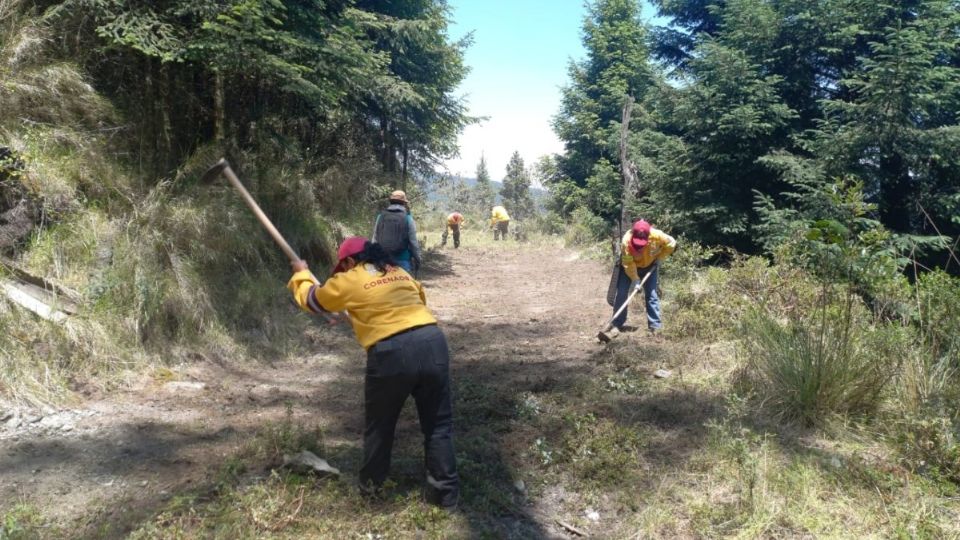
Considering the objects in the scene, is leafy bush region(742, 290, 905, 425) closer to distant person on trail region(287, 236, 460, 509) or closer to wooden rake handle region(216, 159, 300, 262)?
distant person on trail region(287, 236, 460, 509)

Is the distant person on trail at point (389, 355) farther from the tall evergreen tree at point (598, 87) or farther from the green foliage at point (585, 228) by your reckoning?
the tall evergreen tree at point (598, 87)

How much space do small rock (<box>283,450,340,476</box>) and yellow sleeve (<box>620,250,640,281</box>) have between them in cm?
475

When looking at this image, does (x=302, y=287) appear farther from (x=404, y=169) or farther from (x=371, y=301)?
(x=404, y=169)

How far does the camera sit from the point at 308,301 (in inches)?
147

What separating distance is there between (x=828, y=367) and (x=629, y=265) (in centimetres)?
309

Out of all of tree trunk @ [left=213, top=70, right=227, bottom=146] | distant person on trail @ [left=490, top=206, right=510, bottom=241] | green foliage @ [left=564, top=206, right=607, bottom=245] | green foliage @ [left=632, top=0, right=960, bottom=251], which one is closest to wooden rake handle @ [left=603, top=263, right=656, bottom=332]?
green foliage @ [left=632, top=0, right=960, bottom=251]

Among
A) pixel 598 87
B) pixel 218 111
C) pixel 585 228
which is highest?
pixel 598 87

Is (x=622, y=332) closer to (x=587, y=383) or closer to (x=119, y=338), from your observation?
(x=587, y=383)

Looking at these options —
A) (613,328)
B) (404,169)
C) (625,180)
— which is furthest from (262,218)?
(625,180)

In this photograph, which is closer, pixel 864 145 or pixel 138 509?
pixel 138 509

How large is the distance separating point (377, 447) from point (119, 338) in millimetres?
3121

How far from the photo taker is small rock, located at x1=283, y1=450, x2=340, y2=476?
3875 mm

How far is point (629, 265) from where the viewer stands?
24.7 ft

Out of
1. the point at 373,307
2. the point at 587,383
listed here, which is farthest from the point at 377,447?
the point at 587,383
